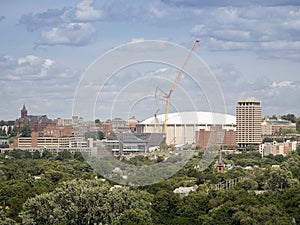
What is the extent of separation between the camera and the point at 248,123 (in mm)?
Answer: 155125

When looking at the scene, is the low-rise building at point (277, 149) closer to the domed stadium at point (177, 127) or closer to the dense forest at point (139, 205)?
the domed stadium at point (177, 127)

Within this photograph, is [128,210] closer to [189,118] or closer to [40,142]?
[189,118]

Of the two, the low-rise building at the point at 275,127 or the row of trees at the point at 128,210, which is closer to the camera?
the row of trees at the point at 128,210

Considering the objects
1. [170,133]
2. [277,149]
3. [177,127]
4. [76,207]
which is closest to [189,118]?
[170,133]

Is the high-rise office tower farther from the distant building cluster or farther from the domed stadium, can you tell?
the domed stadium

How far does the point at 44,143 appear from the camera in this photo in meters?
156

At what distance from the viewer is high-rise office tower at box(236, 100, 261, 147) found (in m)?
152

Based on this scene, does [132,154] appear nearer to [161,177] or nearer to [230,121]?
[161,177]

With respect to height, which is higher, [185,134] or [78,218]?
[185,134]

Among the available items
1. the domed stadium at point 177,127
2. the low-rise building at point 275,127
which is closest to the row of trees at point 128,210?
the domed stadium at point 177,127

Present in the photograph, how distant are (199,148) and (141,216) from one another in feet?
130

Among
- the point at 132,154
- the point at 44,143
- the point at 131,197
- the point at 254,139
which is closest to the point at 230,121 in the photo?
the point at 254,139

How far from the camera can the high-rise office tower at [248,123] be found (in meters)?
152

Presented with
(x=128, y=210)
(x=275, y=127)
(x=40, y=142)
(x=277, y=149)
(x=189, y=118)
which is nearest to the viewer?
(x=128, y=210)
